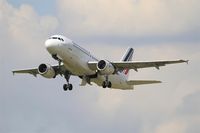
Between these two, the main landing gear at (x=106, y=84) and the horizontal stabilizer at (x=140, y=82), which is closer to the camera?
the main landing gear at (x=106, y=84)

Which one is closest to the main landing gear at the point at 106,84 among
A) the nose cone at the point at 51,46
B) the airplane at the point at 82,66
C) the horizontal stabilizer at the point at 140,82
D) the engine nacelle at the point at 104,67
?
the airplane at the point at 82,66

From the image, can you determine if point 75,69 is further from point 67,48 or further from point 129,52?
point 129,52

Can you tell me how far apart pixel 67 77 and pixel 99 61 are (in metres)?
4.61

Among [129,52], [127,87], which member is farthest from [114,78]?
[129,52]

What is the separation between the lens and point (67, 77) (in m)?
117

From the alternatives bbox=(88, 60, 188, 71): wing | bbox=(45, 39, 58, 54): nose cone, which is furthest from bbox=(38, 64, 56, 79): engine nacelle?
bbox=(45, 39, 58, 54): nose cone

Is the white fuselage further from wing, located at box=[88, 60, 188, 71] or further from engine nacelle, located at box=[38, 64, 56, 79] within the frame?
engine nacelle, located at box=[38, 64, 56, 79]

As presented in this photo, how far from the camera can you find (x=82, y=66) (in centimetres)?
11244

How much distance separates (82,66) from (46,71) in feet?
18.5

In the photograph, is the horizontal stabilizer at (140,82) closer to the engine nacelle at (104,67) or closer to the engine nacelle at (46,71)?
the engine nacelle at (104,67)

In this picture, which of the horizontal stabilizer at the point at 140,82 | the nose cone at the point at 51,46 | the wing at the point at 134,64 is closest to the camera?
the nose cone at the point at 51,46

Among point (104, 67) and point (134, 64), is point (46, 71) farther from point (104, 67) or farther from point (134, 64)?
point (134, 64)

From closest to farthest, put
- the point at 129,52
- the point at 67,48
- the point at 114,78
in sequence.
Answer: the point at 67,48, the point at 114,78, the point at 129,52

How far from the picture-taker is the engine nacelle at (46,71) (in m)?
116
